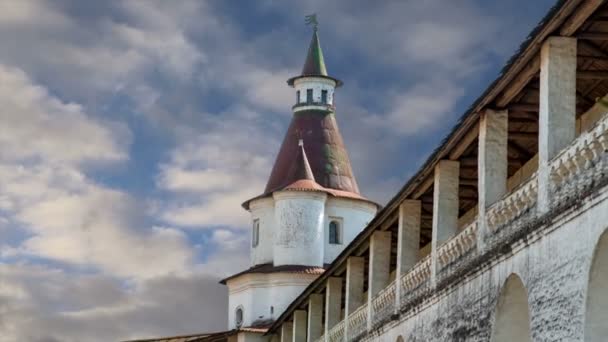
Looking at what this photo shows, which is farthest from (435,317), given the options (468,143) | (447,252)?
(468,143)

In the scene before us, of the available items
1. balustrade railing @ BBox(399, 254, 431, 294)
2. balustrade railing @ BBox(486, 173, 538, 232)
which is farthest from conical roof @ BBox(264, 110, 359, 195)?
balustrade railing @ BBox(486, 173, 538, 232)

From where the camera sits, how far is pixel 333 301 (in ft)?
118

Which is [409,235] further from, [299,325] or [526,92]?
[299,325]

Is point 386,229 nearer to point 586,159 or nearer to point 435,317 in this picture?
point 435,317

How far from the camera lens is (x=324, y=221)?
5331 centimetres

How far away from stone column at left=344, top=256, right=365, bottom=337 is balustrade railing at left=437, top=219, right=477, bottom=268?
9484 millimetres

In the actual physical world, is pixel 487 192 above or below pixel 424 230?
below

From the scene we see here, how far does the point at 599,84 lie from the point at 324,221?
32843mm

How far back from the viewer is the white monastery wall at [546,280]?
15719 mm

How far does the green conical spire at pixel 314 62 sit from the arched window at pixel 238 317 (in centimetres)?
1068

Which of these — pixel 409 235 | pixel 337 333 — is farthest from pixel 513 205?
pixel 337 333

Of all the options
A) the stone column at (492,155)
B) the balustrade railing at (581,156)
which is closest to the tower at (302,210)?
the stone column at (492,155)

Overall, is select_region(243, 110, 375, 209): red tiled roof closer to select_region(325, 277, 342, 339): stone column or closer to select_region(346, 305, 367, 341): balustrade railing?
select_region(325, 277, 342, 339): stone column

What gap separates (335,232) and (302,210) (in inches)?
80.8
